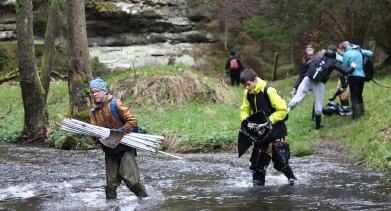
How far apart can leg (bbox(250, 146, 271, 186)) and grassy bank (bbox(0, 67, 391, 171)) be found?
8.12 ft

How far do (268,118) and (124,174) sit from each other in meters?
2.20

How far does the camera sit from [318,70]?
531 inches

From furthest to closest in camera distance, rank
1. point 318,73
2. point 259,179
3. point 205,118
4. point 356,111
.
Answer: point 205,118
point 356,111
point 318,73
point 259,179

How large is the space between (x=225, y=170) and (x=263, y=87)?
9.23 feet

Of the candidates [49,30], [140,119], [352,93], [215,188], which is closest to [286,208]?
[215,188]

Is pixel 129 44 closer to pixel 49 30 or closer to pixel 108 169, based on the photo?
pixel 49 30

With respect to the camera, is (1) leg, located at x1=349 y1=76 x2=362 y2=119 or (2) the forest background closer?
(2) the forest background

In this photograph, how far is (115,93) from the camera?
1934 centimetres

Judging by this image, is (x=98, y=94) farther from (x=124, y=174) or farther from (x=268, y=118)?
(x=268, y=118)

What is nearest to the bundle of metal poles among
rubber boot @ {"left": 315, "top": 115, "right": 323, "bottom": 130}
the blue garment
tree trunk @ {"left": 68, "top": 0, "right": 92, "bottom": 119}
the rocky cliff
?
tree trunk @ {"left": 68, "top": 0, "right": 92, "bottom": 119}

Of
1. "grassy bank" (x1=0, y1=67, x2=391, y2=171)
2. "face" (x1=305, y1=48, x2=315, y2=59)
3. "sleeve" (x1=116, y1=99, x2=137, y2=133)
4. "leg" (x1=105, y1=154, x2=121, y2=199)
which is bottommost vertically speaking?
"grassy bank" (x1=0, y1=67, x2=391, y2=171)

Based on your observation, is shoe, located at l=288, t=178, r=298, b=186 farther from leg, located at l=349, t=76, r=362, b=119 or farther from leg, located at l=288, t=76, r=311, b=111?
leg, located at l=349, t=76, r=362, b=119

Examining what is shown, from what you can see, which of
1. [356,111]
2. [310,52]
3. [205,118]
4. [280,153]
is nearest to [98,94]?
[280,153]

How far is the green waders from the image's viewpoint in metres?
7.66
